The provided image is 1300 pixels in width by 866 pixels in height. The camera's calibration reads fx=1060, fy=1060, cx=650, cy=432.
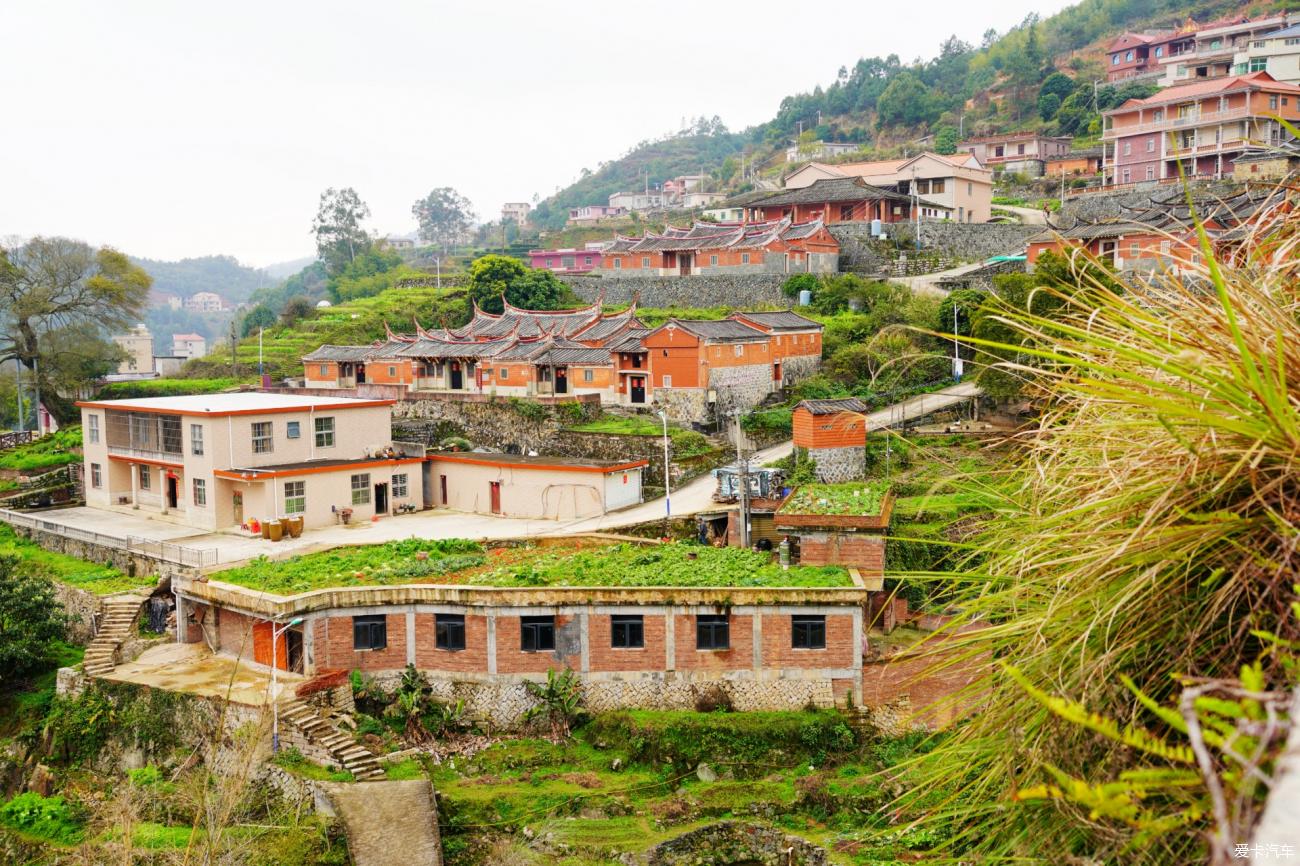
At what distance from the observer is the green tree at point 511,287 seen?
44.4 m

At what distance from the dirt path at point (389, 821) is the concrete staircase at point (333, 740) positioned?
46 cm

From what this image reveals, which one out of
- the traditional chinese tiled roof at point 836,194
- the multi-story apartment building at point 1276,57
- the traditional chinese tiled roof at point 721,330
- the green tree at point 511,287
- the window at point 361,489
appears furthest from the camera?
the multi-story apartment building at point 1276,57

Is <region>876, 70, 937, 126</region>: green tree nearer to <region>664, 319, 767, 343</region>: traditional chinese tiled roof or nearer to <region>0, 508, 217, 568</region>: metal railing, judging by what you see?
<region>664, 319, 767, 343</region>: traditional chinese tiled roof

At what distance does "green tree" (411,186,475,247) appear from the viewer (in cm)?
9775

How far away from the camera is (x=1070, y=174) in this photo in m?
56.6

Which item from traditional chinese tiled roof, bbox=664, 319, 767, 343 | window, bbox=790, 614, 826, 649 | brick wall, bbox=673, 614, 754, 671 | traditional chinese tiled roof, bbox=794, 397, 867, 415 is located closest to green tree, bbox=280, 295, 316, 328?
traditional chinese tiled roof, bbox=664, 319, 767, 343

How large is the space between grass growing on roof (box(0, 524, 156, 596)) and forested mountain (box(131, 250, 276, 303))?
5464 inches

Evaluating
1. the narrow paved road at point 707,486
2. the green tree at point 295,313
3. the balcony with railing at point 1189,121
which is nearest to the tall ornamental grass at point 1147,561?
the narrow paved road at point 707,486

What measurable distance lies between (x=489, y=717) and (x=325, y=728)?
2.72 metres

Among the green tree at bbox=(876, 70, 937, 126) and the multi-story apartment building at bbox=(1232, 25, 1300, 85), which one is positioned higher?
the green tree at bbox=(876, 70, 937, 126)

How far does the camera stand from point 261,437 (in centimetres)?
2639

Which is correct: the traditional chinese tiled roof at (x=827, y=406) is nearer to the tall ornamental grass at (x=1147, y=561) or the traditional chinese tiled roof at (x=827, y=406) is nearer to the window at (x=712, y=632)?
the window at (x=712, y=632)

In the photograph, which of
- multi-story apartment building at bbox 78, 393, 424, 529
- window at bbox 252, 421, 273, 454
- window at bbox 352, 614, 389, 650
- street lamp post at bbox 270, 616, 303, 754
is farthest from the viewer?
window at bbox 252, 421, 273, 454

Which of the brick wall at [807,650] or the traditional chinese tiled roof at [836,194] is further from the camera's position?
the traditional chinese tiled roof at [836,194]
